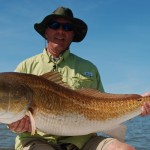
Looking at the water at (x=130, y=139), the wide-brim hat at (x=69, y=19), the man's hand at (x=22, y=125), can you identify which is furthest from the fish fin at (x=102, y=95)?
the water at (x=130, y=139)

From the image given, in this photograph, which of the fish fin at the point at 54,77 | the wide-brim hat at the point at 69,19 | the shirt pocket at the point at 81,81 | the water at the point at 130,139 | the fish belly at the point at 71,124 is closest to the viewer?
the fish belly at the point at 71,124

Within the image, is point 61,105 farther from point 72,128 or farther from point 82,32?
point 82,32

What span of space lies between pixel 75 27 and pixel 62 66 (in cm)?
96

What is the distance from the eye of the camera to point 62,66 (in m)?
6.96

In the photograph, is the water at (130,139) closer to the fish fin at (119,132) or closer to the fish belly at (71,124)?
the fish fin at (119,132)

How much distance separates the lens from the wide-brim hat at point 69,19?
7098 mm

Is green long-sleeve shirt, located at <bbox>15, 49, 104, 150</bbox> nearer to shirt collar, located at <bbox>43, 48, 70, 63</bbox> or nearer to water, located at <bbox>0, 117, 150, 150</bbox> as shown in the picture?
shirt collar, located at <bbox>43, 48, 70, 63</bbox>

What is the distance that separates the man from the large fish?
532 mm

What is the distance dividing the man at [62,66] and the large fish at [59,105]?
0.53 m

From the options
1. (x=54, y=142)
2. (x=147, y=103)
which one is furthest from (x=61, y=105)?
(x=147, y=103)

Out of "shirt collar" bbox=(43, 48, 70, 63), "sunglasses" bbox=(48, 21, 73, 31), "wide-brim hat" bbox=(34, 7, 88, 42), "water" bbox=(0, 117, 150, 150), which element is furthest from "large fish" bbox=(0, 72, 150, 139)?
"water" bbox=(0, 117, 150, 150)

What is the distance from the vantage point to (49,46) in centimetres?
718

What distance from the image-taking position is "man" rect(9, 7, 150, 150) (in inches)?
248

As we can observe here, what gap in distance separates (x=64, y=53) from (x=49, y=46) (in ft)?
1.12
